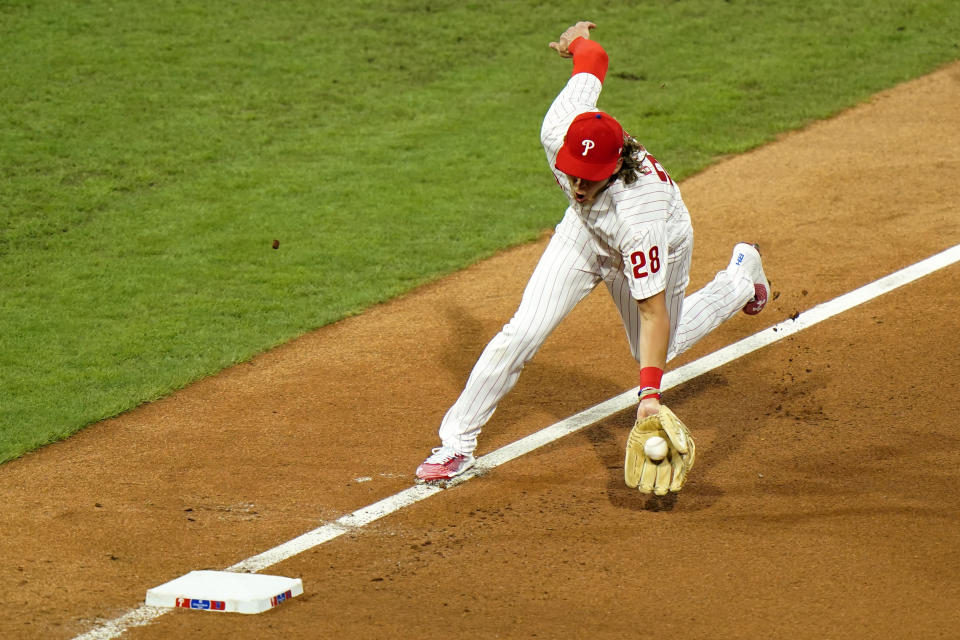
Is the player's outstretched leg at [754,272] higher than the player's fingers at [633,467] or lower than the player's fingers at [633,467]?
higher

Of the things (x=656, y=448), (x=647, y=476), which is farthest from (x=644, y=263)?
(x=647, y=476)

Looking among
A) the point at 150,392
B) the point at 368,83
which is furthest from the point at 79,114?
the point at 150,392

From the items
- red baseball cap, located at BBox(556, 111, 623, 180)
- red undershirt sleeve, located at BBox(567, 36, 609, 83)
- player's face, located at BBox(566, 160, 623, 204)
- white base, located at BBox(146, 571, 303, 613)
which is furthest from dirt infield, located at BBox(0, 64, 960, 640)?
red undershirt sleeve, located at BBox(567, 36, 609, 83)

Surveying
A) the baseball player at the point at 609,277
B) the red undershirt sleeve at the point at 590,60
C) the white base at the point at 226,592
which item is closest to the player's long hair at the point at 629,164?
the baseball player at the point at 609,277

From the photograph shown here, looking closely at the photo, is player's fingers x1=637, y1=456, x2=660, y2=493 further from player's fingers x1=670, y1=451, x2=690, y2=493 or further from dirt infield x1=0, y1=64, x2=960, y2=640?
dirt infield x1=0, y1=64, x2=960, y2=640

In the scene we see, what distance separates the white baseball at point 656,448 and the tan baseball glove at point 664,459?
0.03 metres

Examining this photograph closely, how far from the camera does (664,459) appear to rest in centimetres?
469

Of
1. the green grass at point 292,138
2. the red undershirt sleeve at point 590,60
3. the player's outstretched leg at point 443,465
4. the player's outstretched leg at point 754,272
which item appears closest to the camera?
the player's outstretched leg at point 443,465

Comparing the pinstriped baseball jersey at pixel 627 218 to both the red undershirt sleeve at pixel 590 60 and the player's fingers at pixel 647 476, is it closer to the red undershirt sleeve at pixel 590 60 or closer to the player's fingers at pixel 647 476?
the red undershirt sleeve at pixel 590 60

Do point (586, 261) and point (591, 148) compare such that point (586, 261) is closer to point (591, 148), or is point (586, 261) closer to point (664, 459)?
point (591, 148)

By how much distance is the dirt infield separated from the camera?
430 cm

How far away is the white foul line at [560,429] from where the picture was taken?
440 centimetres

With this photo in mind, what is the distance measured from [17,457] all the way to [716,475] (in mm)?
3217

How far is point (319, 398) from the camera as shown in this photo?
6.27m
